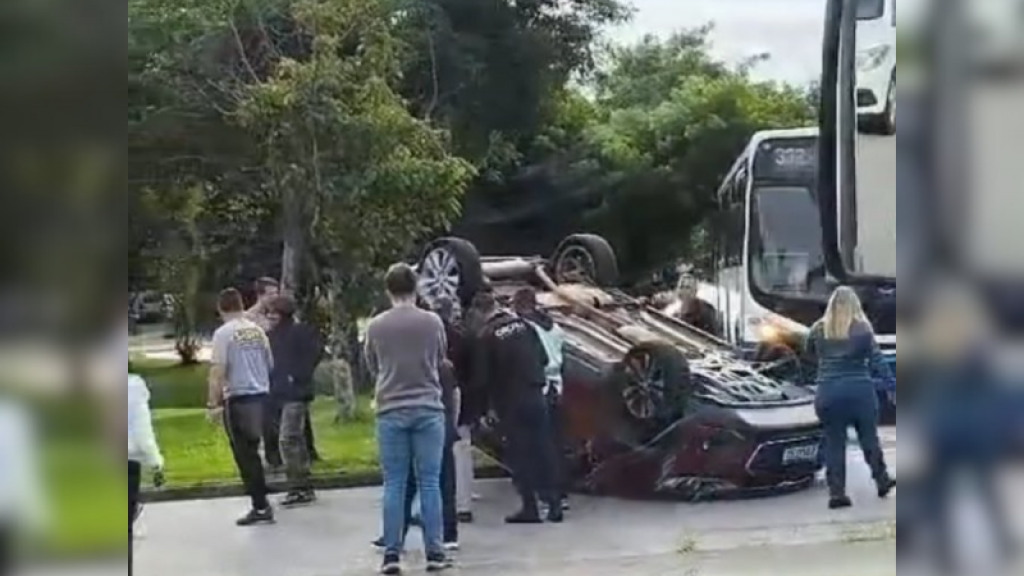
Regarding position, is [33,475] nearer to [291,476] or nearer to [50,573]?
[50,573]

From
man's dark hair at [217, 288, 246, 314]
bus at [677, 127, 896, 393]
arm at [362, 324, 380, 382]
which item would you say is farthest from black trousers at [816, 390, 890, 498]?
man's dark hair at [217, 288, 246, 314]

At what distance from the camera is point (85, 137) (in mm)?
2029

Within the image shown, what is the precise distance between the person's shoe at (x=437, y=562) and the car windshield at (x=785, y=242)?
1333 mm

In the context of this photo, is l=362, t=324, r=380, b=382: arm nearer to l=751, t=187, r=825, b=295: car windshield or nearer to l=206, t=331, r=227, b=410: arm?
l=206, t=331, r=227, b=410: arm

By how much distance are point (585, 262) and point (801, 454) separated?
935 mm

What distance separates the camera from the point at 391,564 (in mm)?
4348

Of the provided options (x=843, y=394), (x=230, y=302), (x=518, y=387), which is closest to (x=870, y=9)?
(x=843, y=394)

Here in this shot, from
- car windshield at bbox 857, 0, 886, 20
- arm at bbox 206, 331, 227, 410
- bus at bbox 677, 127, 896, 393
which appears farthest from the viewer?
bus at bbox 677, 127, 896, 393

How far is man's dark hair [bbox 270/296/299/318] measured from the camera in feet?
14.1

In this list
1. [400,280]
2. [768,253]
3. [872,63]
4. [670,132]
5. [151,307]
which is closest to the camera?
[151,307]

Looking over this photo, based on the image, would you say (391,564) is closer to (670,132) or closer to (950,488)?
(670,132)

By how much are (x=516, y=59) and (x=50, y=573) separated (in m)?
2.55

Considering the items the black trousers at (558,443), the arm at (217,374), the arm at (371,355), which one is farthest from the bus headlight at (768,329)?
the arm at (217,374)

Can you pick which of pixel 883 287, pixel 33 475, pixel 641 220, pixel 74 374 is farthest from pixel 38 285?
pixel 641 220
